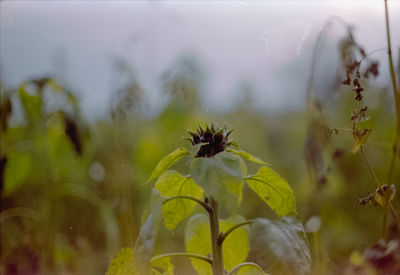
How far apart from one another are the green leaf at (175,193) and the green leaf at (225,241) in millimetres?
35

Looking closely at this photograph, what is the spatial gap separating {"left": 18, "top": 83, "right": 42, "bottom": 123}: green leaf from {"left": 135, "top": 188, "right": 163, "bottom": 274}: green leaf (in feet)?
1.31

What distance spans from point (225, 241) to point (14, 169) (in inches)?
19.9

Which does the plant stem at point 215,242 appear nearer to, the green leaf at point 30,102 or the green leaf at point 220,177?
the green leaf at point 220,177

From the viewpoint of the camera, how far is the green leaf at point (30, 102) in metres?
0.72

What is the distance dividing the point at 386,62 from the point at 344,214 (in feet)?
1.98

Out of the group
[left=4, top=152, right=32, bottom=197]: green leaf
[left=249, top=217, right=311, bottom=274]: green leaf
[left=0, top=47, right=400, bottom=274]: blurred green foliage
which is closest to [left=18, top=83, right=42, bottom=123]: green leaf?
[left=0, top=47, right=400, bottom=274]: blurred green foliage

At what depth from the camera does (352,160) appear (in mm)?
1117

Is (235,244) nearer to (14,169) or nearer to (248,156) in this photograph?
(248,156)

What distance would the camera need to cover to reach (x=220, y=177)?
1.31 ft

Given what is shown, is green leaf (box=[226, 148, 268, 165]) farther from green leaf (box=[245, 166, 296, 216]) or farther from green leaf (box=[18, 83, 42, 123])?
green leaf (box=[18, 83, 42, 123])

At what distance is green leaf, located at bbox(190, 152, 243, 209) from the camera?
39 cm

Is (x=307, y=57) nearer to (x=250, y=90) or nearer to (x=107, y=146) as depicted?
(x=250, y=90)

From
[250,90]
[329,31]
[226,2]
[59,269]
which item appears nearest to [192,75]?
[226,2]

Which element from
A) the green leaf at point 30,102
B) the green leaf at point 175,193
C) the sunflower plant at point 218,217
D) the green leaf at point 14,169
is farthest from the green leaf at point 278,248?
the green leaf at point 14,169
